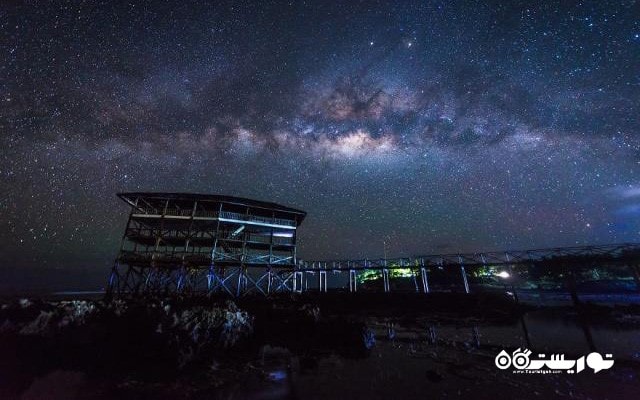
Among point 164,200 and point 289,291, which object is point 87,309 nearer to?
point 164,200

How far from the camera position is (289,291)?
30984 mm

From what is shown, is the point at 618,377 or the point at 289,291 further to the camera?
the point at 289,291

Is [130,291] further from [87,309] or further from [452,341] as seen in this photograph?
→ [452,341]

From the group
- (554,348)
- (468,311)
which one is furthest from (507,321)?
(554,348)

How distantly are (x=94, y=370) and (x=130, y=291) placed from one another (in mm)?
18993

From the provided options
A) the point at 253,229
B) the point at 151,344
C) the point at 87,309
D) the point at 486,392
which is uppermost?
the point at 253,229

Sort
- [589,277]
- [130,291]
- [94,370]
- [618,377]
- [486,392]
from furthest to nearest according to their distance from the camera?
[589,277]
[130,291]
[94,370]
[618,377]
[486,392]

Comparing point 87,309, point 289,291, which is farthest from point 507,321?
point 87,309

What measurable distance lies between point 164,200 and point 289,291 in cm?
1728

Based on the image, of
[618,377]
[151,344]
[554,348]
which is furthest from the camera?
[554,348]

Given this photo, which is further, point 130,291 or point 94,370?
point 130,291

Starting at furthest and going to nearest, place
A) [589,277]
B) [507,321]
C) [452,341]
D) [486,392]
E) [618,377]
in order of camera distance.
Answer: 1. [589,277]
2. [507,321]
3. [452,341]
4. [618,377]
5. [486,392]

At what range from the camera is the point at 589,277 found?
76562mm

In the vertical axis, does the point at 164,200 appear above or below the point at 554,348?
above
